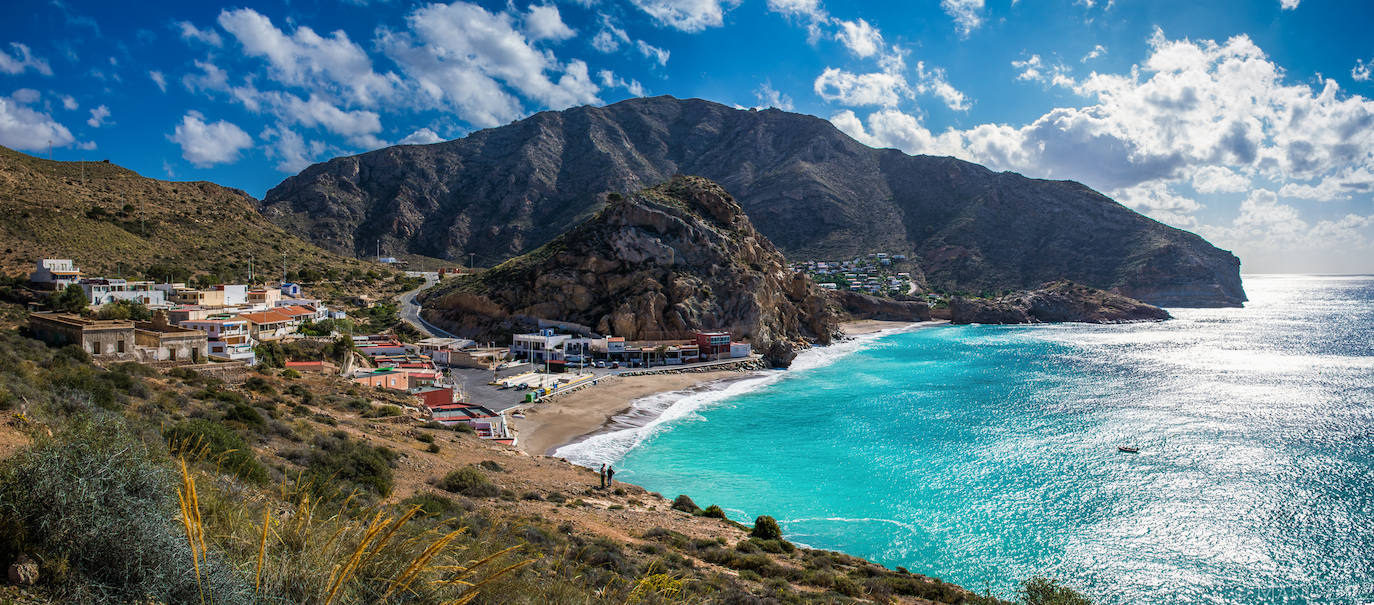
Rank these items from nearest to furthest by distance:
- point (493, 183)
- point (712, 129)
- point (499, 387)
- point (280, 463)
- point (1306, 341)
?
point (280, 463) < point (499, 387) < point (1306, 341) < point (493, 183) < point (712, 129)

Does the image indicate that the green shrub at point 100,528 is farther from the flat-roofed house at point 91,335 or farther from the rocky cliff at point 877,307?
the rocky cliff at point 877,307

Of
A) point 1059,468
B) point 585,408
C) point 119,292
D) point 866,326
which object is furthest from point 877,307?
point 119,292

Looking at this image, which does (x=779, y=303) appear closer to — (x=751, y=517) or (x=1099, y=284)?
(x=751, y=517)

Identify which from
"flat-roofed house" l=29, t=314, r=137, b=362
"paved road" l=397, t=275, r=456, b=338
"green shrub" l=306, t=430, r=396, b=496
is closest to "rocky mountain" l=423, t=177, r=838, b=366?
"paved road" l=397, t=275, r=456, b=338

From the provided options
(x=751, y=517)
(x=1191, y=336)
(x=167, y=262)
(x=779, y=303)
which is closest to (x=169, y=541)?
(x=751, y=517)

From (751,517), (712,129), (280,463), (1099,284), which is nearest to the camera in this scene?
(280,463)

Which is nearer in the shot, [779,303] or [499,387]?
[499,387]
